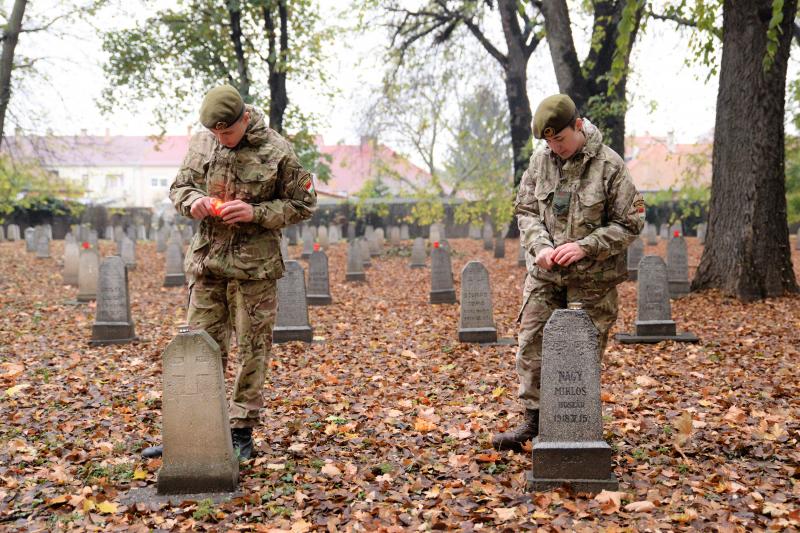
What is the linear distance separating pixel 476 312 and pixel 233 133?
519 centimetres

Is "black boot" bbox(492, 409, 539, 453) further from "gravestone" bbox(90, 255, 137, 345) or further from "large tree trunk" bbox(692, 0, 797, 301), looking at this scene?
"large tree trunk" bbox(692, 0, 797, 301)

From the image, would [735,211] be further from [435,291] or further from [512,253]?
[512,253]

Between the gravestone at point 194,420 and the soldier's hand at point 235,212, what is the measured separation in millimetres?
689

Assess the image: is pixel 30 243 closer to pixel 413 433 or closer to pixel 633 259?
pixel 633 259

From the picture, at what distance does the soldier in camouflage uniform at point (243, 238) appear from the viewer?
4348 mm

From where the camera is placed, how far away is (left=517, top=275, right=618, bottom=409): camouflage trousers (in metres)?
4.36

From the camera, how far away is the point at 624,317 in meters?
10.2

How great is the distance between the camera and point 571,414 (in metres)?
4.00

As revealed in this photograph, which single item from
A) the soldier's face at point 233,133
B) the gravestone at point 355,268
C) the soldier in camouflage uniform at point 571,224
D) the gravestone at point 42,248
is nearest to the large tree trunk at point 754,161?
the soldier in camouflage uniform at point 571,224

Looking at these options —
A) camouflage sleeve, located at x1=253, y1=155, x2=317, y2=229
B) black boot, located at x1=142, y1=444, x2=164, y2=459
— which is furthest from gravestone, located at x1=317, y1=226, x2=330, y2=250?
camouflage sleeve, located at x1=253, y1=155, x2=317, y2=229

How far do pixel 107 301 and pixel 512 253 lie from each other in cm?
1371

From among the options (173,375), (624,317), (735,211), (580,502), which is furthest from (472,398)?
(735,211)

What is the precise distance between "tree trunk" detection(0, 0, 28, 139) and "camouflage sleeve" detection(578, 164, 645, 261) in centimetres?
1515

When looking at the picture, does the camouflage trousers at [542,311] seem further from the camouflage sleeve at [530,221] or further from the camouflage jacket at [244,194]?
the camouflage jacket at [244,194]
